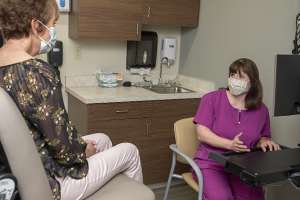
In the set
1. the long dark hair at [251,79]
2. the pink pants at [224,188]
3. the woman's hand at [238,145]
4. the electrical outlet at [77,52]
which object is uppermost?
the electrical outlet at [77,52]

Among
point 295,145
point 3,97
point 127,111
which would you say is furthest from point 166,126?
point 3,97

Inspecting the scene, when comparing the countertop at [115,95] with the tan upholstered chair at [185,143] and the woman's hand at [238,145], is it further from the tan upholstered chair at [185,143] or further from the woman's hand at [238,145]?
the woman's hand at [238,145]

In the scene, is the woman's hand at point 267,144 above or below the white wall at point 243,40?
below

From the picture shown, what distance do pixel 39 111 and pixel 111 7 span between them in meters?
1.77

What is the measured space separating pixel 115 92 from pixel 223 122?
1098mm

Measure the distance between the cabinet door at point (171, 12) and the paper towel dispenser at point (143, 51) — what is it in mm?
237

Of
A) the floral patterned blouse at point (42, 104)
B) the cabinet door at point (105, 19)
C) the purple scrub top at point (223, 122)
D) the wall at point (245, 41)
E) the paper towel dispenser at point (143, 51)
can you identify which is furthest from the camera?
the paper towel dispenser at point (143, 51)

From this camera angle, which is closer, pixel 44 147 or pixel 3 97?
pixel 3 97

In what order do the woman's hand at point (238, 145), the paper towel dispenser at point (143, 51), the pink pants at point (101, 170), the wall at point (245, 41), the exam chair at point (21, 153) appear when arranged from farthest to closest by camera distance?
the paper towel dispenser at point (143, 51) → the wall at point (245, 41) → the woman's hand at point (238, 145) → the pink pants at point (101, 170) → the exam chair at point (21, 153)

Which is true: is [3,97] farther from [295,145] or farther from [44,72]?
[295,145]

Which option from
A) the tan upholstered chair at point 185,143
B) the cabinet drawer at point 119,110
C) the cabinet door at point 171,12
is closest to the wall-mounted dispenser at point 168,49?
the cabinet door at point 171,12

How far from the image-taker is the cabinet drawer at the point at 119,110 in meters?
2.62

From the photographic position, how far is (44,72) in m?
1.29

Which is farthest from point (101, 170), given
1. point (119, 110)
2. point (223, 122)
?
point (119, 110)
